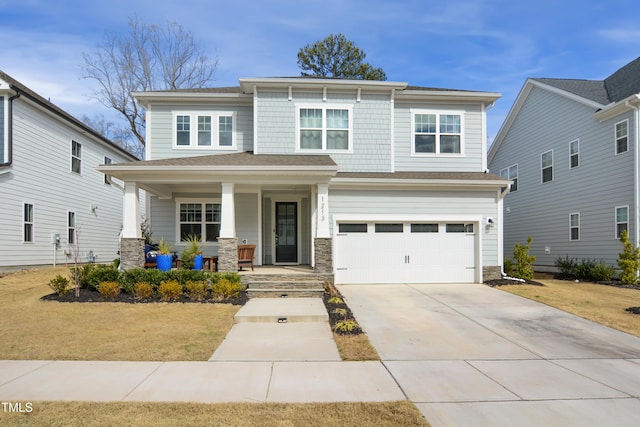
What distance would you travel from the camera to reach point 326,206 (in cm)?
1197

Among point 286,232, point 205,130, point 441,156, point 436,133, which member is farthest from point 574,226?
point 205,130

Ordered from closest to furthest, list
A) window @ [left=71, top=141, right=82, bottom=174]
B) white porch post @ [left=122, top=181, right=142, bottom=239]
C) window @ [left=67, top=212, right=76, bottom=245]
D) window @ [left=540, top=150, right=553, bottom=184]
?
white porch post @ [left=122, top=181, right=142, bottom=239] < window @ [left=67, top=212, right=76, bottom=245] < window @ [left=71, top=141, right=82, bottom=174] < window @ [left=540, top=150, right=553, bottom=184]

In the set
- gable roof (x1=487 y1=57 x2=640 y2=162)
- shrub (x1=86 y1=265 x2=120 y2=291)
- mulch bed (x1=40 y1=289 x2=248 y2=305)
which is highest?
gable roof (x1=487 y1=57 x2=640 y2=162)

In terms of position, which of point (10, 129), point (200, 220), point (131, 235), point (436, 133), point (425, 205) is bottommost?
point (131, 235)

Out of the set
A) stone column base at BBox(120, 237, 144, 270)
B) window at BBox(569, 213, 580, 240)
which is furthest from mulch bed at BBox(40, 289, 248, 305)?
window at BBox(569, 213, 580, 240)

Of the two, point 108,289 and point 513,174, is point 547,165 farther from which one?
point 108,289

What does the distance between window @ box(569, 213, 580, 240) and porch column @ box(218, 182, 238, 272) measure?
42.8 ft

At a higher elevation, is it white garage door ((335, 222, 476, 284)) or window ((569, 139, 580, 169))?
window ((569, 139, 580, 169))

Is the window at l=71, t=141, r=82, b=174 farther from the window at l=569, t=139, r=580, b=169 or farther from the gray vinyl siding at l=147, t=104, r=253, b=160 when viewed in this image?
the window at l=569, t=139, r=580, b=169

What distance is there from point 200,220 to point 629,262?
535 inches

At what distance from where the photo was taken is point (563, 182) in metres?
17.1

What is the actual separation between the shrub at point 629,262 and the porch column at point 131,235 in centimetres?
1429

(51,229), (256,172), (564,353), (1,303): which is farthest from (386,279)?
(51,229)

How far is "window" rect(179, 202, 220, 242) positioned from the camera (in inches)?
562
